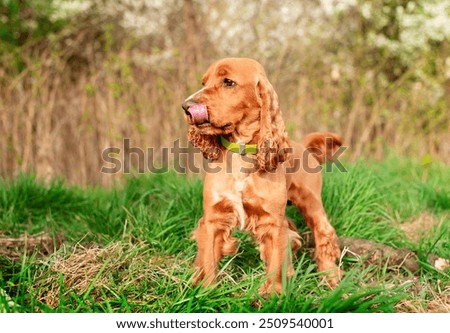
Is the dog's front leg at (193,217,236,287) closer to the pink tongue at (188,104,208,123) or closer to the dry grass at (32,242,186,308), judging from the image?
the dry grass at (32,242,186,308)

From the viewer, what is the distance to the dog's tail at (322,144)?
358 cm

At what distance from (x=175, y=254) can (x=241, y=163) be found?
0.83 m

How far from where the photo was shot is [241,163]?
273 cm

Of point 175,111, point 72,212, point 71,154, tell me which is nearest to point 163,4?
point 175,111

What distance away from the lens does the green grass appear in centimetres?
240

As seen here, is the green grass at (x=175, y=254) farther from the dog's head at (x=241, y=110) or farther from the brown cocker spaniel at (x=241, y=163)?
the dog's head at (x=241, y=110)

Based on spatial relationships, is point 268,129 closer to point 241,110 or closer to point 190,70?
point 241,110

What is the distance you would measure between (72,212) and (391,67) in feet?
20.0

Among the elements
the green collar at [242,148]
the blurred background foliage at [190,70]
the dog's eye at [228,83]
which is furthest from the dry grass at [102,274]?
the blurred background foliage at [190,70]

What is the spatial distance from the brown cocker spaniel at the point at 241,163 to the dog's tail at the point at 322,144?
79cm

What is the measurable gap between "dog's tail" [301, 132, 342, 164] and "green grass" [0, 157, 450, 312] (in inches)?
15.6

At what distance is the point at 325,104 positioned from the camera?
22.6ft

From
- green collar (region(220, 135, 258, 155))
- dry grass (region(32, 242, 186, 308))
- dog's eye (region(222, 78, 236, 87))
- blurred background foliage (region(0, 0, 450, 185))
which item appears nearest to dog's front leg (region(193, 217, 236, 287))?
dry grass (region(32, 242, 186, 308))

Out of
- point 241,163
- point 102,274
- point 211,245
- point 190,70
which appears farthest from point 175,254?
point 190,70
